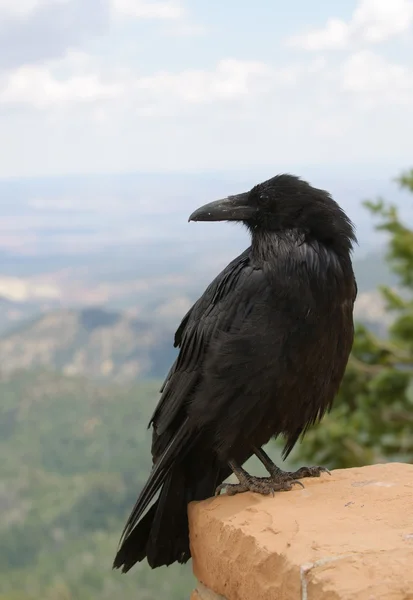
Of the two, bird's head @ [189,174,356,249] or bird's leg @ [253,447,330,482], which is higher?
bird's head @ [189,174,356,249]

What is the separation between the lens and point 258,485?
13.3 ft

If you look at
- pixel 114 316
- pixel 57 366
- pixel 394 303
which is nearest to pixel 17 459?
pixel 57 366

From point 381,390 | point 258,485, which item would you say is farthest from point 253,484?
point 381,390

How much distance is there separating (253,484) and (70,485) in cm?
5799

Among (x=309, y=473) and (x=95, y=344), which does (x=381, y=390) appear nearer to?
(x=309, y=473)

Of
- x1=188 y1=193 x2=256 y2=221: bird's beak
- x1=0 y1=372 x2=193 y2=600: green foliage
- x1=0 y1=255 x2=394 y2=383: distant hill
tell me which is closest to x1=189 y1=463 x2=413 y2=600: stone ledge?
x1=188 y1=193 x2=256 y2=221: bird's beak

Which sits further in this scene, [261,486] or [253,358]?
[261,486]

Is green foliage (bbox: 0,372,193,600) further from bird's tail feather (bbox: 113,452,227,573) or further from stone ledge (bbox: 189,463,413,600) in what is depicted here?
stone ledge (bbox: 189,463,413,600)

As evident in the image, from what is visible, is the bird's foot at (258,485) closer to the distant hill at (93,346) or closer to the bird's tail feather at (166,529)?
the bird's tail feather at (166,529)

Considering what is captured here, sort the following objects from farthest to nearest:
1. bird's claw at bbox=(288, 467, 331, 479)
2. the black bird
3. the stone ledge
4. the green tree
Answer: the green tree → bird's claw at bbox=(288, 467, 331, 479) → the black bird → the stone ledge

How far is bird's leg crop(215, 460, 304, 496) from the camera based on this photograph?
4.03 metres

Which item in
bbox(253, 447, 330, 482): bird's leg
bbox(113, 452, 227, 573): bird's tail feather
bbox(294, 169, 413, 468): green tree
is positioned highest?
bbox(253, 447, 330, 482): bird's leg

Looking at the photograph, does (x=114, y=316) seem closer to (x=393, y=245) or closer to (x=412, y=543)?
(x=393, y=245)

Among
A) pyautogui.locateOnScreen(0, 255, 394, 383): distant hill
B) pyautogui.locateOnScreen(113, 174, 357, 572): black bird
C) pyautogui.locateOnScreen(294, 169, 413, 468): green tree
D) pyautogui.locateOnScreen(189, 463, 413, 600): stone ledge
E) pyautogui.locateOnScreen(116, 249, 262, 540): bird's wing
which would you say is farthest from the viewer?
pyautogui.locateOnScreen(0, 255, 394, 383): distant hill
